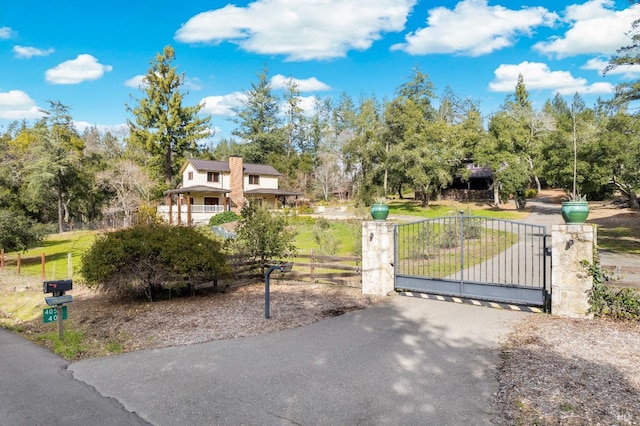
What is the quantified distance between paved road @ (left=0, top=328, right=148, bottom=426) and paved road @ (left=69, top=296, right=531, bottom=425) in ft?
0.60

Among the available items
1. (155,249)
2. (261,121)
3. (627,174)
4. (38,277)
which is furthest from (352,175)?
(155,249)

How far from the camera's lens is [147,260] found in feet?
30.2

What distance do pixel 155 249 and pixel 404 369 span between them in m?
6.47

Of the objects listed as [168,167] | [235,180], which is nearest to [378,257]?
[235,180]

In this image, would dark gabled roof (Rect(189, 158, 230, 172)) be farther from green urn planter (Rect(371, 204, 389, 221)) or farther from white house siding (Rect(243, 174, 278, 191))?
green urn planter (Rect(371, 204, 389, 221))

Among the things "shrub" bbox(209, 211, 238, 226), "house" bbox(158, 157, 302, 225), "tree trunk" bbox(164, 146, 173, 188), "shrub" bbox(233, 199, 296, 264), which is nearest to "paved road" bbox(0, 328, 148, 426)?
"shrub" bbox(233, 199, 296, 264)

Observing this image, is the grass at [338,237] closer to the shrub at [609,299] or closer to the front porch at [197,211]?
the shrub at [609,299]

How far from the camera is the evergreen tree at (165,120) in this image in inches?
1672

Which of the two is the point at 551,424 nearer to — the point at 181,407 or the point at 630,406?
the point at 630,406

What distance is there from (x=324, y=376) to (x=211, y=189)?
114ft

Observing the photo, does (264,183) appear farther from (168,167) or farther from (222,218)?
(168,167)

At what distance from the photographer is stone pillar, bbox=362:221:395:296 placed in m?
9.65

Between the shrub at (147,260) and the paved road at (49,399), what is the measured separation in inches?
109

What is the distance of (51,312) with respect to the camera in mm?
6922
